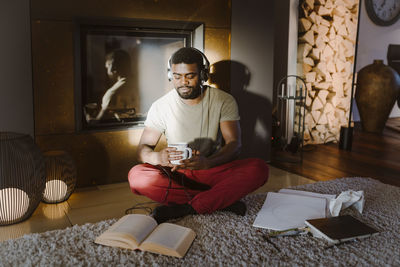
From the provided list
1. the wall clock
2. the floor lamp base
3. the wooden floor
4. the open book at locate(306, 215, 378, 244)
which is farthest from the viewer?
the wall clock

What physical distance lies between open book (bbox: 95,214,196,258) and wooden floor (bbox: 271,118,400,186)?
1334 millimetres

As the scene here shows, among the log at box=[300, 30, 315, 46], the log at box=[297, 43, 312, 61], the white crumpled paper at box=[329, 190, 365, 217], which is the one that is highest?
the log at box=[300, 30, 315, 46]

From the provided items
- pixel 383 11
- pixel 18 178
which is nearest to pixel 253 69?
pixel 18 178

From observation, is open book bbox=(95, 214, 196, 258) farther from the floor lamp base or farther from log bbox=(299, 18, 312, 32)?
log bbox=(299, 18, 312, 32)

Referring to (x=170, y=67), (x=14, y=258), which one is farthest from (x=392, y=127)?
(x=14, y=258)

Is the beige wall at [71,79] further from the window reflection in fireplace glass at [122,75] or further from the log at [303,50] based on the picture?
the log at [303,50]

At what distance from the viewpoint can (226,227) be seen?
1717 millimetres

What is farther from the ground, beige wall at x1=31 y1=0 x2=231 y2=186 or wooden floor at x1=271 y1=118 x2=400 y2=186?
Result: beige wall at x1=31 y1=0 x2=231 y2=186

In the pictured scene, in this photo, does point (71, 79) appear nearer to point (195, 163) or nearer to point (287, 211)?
point (195, 163)

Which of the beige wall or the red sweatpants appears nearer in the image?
the red sweatpants

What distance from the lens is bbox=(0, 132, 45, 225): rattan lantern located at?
1737 mm

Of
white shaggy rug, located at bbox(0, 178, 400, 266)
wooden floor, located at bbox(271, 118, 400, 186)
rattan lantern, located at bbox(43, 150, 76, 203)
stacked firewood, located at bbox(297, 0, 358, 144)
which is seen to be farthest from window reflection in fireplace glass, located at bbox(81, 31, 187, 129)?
stacked firewood, located at bbox(297, 0, 358, 144)

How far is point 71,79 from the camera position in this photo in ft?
7.18

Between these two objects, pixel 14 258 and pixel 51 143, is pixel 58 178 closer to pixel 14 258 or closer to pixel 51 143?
pixel 51 143
